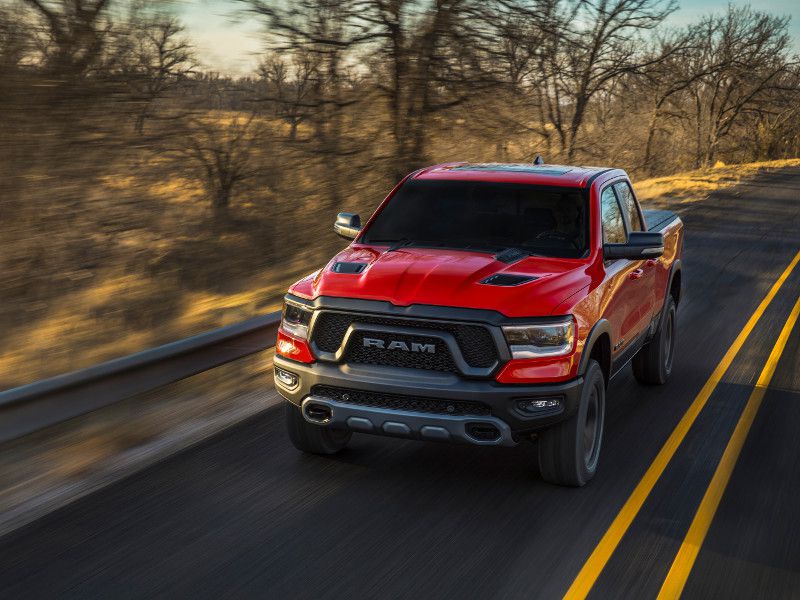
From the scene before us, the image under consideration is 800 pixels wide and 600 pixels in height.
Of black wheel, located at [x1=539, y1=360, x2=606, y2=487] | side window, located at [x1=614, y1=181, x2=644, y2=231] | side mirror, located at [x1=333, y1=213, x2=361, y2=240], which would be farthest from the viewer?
side window, located at [x1=614, y1=181, x2=644, y2=231]

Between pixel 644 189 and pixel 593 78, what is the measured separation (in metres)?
5.11

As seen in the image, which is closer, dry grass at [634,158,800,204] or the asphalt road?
the asphalt road

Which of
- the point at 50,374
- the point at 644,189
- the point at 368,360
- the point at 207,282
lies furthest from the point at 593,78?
the point at 368,360

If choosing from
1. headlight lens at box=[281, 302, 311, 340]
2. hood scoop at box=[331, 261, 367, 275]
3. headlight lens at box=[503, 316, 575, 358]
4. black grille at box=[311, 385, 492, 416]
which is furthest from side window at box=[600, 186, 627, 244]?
headlight lens at box=[281, 302, 311, 340]

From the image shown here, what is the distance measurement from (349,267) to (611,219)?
7.15ft

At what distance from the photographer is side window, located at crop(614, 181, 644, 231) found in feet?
24.7

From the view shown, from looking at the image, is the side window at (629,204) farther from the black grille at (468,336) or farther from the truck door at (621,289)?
the black grille at (468,336)

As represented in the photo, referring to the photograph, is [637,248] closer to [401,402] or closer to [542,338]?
[542,338]

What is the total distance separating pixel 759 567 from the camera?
15.8ft

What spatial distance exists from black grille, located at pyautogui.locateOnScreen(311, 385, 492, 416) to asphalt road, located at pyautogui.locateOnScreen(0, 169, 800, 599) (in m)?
0.58

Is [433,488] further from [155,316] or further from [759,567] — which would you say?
[155,316]

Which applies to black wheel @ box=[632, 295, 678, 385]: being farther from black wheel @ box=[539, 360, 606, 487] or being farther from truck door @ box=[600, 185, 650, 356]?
black wheel @ box=[539, 360, 606, 487]

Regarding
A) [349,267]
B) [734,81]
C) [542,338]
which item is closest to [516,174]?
[349,267]

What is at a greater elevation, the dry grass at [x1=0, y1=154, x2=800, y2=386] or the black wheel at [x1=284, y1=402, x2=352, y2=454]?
the black wheel at [x1=284, y1=402, x2=352, y2=454]
